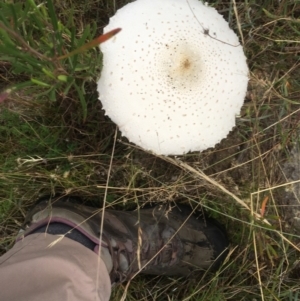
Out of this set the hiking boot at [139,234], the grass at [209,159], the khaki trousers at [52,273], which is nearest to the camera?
the khaki trousers at [52,273]

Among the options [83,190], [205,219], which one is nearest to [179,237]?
[205,219]

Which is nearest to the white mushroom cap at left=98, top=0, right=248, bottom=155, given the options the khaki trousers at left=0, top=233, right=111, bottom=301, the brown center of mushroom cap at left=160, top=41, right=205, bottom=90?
the brown center of mushroom cap at left=160, top=41, right=205, bottom=90

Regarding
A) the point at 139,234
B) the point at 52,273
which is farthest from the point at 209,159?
the point at 52,273

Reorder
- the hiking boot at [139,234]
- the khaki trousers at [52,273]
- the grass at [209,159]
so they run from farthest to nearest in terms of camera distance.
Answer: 1. the grass at [209,159]
2. the hiking boot at [139,234]
3. the khaki trousers at [52,273]

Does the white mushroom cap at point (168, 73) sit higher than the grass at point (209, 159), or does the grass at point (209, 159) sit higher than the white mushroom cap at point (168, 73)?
the white mushroom cap at point (168, 73)


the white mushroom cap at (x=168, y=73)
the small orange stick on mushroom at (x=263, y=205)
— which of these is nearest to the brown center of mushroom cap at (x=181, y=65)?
the white mushroom cap at (x=168, y=73)

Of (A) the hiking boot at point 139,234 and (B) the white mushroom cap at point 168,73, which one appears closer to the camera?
(B) the white mushroom cap at point 168,73

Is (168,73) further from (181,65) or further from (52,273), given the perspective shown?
(52,273)

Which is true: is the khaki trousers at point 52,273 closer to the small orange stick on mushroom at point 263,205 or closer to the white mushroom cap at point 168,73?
the white mushroom cap at point 168,73
